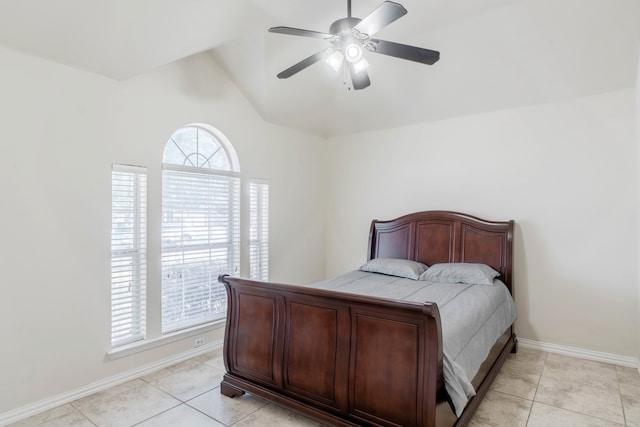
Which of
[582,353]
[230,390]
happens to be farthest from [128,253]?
[582,353]

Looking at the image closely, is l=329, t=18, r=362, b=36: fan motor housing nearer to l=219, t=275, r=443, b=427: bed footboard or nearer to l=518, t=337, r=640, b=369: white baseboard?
l=219, t=275, r=443, b=427: bed footboard

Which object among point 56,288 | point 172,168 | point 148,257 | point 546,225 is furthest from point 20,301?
point 546,225

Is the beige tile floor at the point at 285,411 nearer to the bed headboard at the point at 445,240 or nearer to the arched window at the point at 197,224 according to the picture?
the arched window at the point at 197,224

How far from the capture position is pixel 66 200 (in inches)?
105

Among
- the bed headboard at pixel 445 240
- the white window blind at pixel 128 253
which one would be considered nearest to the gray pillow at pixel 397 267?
the bed headboard at pixel 445 240

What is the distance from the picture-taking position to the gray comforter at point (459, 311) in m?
1.98

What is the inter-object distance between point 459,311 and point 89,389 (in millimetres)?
2898

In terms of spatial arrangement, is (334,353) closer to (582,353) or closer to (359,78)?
(359,78)

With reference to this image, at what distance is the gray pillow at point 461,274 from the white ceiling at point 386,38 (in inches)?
69.5

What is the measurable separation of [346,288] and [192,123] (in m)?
2.19

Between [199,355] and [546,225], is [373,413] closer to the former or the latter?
[199,355]

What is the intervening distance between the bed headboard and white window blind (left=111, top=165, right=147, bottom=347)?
8.88 ft

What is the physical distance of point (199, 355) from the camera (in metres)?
3.53

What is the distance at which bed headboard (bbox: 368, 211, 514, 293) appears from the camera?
3.71 metres
